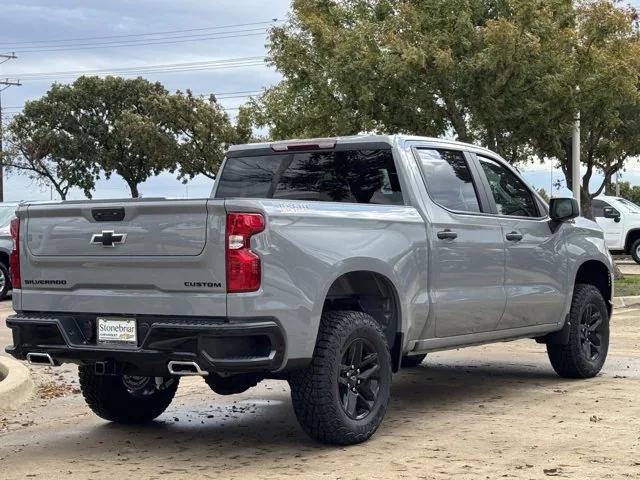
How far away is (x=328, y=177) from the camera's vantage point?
7.45 metres

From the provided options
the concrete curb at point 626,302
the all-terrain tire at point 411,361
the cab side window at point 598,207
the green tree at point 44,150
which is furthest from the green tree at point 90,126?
the all-terrain tire at point 411,361

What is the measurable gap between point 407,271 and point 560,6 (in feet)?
47.2

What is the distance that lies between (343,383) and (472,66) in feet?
43.6

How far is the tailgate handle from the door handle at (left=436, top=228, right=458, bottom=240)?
2265 millimetres

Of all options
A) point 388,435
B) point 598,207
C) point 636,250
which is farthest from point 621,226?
point 388,435

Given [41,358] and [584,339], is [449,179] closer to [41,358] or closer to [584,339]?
[584,339]

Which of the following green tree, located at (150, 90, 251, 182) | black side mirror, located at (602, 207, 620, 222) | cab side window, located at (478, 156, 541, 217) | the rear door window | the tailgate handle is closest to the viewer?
the tailgate handle

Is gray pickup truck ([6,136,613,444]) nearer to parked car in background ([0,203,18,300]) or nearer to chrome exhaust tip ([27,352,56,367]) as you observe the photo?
chrome exhaust tip ([27,352,56,367])

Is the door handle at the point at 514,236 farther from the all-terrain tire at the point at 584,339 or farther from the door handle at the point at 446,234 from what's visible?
the all-terrain tire at the point at 584,339

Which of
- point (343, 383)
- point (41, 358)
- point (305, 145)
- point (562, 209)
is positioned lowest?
point (343, 383)

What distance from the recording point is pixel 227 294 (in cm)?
571

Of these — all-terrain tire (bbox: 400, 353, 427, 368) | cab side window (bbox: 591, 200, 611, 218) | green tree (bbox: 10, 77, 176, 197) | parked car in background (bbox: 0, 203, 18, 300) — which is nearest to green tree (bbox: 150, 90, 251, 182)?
green tree (bbox: 10, 77, 176, 197)

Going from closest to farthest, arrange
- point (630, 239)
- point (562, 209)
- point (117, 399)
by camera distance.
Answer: point (117, 399)
point (562, 209)
point (630, 239)

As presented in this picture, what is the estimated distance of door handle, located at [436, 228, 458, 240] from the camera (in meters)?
7.22
